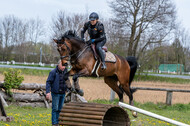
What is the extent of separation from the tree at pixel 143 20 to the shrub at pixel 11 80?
1662cm

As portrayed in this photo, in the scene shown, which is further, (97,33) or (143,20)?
(143,20)

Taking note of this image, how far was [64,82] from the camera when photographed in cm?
619

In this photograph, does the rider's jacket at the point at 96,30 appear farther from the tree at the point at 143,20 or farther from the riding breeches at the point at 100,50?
the tree at the point at 143,20

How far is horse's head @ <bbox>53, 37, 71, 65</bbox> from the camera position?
6398 mm

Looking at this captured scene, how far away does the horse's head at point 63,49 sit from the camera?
21.0 ft

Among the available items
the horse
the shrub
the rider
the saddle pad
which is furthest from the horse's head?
the shrub

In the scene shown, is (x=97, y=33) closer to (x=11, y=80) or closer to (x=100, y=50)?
(x=100, y=50)

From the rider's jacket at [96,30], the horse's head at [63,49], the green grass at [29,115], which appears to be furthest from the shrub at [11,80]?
the rider's jacket at [96,30]

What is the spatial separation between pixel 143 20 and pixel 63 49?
20649 mm

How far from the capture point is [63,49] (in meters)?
6.49

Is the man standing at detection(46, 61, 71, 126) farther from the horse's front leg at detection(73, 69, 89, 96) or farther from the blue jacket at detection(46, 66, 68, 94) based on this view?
the horse's front leg at detection(73, 69, 89, 96)

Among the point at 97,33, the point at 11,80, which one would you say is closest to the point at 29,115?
the point at 11,80

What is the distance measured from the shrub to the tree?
54.5 ft

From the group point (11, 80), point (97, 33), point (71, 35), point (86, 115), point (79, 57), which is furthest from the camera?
point (11, 80)
